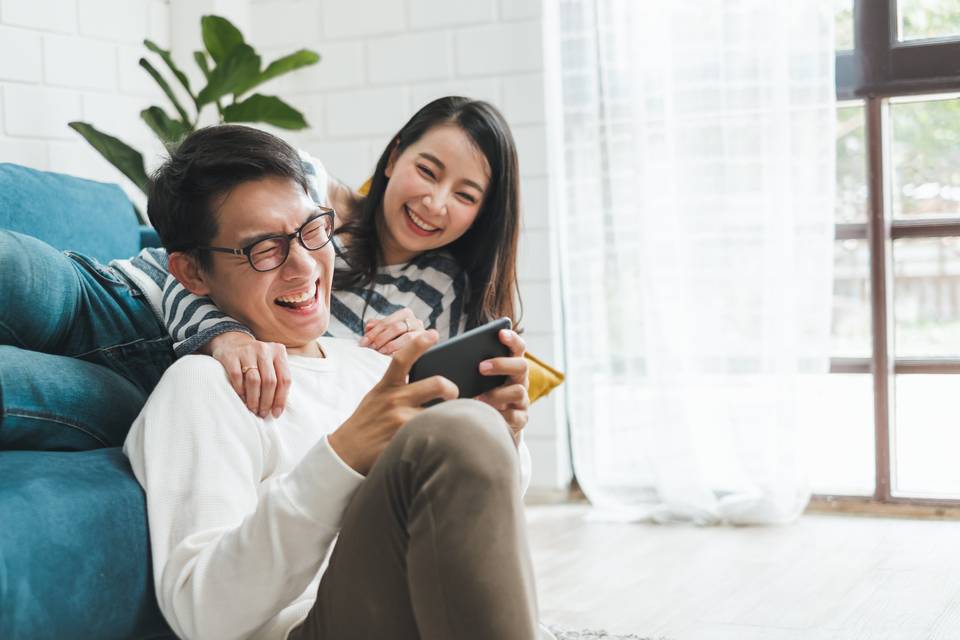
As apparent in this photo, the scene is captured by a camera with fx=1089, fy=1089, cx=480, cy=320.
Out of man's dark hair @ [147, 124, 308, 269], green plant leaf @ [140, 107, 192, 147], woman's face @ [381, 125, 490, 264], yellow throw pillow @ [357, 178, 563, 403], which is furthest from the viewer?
green plant leaf @ [140, 107, 192, 147]

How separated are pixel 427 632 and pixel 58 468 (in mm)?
499

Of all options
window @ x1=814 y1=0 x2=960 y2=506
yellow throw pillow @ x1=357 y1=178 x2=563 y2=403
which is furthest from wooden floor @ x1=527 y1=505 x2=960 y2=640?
yellow throw pillow @ x1=357 y1=178 x2=563 y2=403

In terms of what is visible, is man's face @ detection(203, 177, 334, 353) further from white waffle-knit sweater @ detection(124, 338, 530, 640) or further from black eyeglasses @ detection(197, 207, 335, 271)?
white waffle-knit sweater @ detection(124, 338, 530, 640)

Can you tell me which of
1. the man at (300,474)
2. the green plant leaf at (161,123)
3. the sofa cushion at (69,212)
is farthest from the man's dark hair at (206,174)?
the green plant leaf at (161,123)

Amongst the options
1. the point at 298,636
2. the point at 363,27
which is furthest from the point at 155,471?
the point at 363,27

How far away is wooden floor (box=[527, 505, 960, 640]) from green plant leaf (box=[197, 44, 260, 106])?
1.45m

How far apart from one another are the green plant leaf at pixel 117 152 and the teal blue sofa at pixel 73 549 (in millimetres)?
1354

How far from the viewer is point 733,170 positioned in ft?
10.2

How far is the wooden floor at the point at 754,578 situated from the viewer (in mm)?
2211

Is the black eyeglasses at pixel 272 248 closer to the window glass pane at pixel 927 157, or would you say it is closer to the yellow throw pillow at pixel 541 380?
the yellow throw pillow at pixel 541 380

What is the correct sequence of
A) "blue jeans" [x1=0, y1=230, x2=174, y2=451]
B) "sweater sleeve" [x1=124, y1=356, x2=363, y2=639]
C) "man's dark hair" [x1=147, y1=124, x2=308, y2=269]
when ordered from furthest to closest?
"man's dark hair" [x1=147, y1=124, x2=308, y2=269]
"blue jeans" [x1=0, y1=230, x2=174, y2=451]
"sweater sleeve" [x1=124, y1=356, x2=363, y2=639]

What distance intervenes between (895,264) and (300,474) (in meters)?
2.52

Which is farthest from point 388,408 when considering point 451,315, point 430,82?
point 430,82

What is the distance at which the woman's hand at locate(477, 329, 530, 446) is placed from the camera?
4.39 feet
